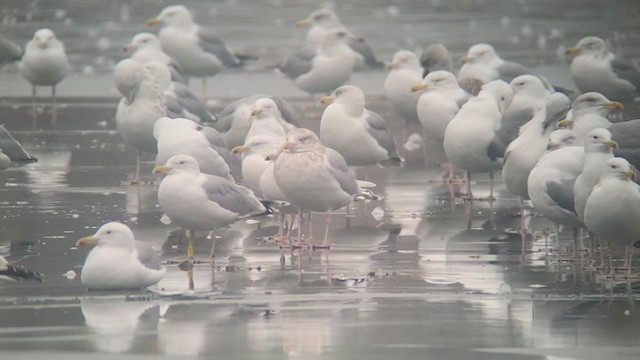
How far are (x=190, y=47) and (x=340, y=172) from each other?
32.8ft

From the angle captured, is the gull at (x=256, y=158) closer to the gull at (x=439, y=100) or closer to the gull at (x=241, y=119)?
the gull at (x=241, y=119)

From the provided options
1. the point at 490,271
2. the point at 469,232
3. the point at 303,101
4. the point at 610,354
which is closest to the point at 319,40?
the point at 303,101

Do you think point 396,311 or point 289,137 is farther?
point 289,137

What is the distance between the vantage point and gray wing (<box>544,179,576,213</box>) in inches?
481

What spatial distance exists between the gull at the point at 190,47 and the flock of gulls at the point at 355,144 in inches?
69.9

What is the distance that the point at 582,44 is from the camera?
20.8m

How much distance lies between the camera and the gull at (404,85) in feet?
61.4

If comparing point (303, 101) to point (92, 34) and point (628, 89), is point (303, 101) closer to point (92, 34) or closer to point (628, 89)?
point (628, 89)

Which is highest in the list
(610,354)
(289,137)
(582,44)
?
(582,44)

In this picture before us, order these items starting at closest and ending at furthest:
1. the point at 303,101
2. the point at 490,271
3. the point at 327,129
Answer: the point at 490,271
the point at 327,129
the point at 303,101

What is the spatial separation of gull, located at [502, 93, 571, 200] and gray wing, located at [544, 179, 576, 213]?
1025 mm

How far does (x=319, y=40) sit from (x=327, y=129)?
8.08 m

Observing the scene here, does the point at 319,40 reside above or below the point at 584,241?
above

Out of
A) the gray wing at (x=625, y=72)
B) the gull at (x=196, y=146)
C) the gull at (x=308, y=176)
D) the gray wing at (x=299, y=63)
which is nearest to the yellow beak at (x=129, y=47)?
the gray wing at (x=299, y=63)
